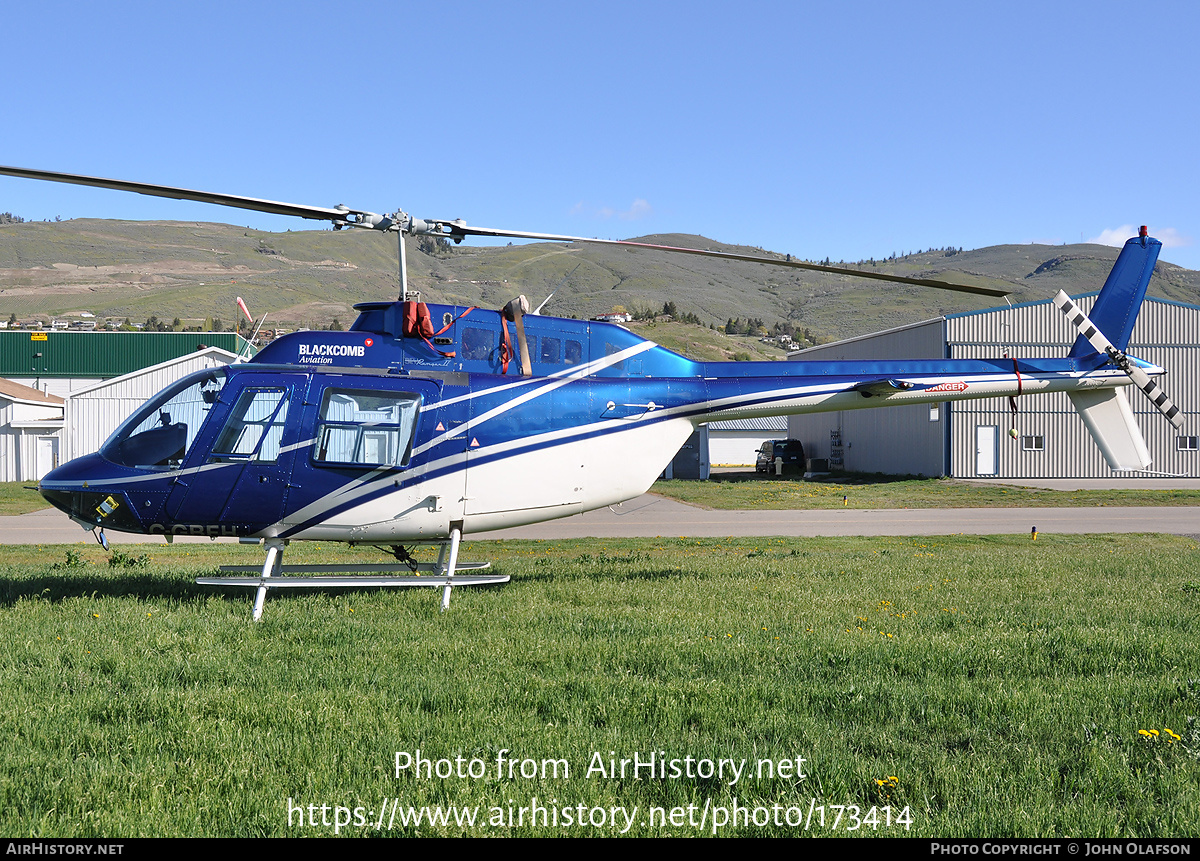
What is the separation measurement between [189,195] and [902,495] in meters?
29.4

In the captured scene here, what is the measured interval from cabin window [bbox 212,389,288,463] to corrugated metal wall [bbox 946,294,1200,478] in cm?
3468

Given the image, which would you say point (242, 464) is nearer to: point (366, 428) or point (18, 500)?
point (366, 428)

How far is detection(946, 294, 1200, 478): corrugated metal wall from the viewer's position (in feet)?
130

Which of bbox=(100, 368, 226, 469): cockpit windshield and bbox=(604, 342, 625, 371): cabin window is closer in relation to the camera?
bbox=(100, 368, 226, 469): cockpit windshield

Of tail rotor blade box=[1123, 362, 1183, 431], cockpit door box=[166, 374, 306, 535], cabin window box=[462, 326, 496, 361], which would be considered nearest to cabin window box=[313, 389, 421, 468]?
cockpit door box=[166, 374, 306, 535]

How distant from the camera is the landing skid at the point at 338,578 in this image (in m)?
9.25

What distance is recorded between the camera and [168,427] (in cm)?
982

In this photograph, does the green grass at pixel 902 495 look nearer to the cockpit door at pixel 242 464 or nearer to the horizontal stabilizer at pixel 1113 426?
the horizontal stabilizer at pixel 1113 426

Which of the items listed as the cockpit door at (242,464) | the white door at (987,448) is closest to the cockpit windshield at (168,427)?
the cockpit door at (242,464)

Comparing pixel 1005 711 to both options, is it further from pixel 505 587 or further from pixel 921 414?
pixel 921 414

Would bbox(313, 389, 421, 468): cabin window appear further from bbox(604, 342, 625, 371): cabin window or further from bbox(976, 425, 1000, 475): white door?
bbox(976, 425, 1000, 475): white door

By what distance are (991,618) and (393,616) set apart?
5.75 metres

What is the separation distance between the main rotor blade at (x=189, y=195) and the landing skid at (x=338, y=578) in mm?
3464

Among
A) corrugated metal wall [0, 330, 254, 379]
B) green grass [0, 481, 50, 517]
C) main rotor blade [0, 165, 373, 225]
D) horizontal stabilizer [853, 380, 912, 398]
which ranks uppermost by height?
corrugated metal wall [0, 330, 254, 379]
